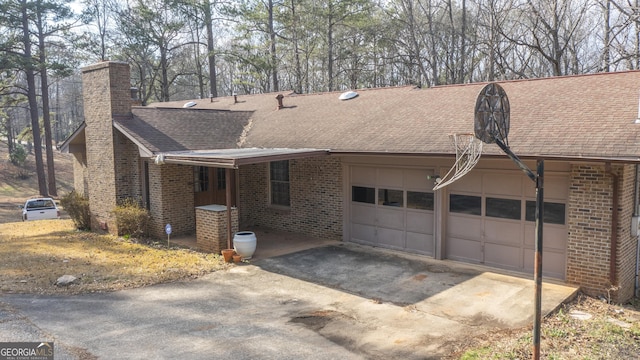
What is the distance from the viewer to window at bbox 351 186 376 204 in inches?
501

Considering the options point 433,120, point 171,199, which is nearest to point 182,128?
point 171,199

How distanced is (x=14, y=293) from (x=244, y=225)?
7459mm

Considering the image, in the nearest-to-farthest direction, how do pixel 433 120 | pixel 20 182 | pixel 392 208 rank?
pixel 433 120 → pixel 392 208 → pixel 20 182

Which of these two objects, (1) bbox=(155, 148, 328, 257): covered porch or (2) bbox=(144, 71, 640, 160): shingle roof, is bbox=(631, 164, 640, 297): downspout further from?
(1) bbox=(155, 148, 328, 257): covered porch

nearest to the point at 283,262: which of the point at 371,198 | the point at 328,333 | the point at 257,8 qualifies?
the point at 371,198

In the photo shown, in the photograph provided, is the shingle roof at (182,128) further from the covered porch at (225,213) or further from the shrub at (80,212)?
the shrub at (80,212)

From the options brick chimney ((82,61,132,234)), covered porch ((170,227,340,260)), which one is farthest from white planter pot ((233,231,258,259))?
brick chimney ((82,61,132,234))

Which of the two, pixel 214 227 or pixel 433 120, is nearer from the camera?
pixel 433 120

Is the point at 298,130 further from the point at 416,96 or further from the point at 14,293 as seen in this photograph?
the point at 14,293

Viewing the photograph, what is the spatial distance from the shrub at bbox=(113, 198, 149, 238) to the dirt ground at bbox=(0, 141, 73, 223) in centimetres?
1970

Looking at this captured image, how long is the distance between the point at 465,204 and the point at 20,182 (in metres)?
42.1

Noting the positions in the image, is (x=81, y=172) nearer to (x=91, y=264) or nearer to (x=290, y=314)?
(x=91, y=264)

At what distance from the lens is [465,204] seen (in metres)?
10.9

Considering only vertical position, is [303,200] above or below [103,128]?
below
